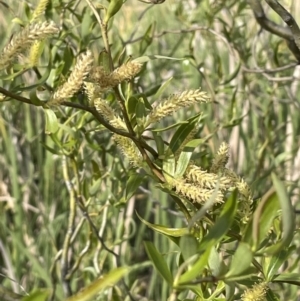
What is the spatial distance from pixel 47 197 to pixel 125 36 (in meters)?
0.57

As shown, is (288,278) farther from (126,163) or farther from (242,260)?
(126,163)

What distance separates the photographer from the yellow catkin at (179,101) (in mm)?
387

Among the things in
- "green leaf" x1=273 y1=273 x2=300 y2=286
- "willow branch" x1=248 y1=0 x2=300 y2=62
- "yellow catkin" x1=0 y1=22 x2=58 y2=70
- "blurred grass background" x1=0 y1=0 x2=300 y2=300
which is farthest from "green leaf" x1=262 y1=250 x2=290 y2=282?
"blurred grass background" x1=0 y1=0 x2=300 y2=300

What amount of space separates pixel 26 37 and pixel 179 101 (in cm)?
11

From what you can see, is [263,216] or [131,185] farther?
[131,185]

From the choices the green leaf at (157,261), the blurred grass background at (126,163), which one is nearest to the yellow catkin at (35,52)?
the green leaf at (157,261)

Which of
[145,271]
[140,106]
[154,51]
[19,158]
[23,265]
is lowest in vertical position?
[145,271]

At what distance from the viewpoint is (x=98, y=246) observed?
2.91 feet

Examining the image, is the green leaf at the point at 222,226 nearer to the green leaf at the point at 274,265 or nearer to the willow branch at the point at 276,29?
the green leaf at the point at 274,265

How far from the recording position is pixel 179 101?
0.39 m

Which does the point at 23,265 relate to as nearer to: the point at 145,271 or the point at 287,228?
the point at 145,271

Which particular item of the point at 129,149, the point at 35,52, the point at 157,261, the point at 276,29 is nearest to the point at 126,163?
the point at 276,29

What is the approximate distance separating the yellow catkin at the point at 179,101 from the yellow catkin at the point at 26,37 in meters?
0.10

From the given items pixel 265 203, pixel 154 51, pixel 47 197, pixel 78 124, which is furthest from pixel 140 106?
pixel 154 51
